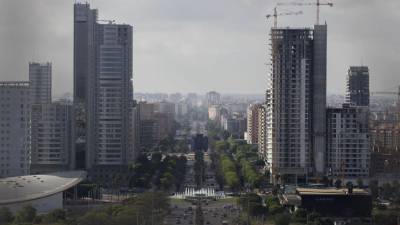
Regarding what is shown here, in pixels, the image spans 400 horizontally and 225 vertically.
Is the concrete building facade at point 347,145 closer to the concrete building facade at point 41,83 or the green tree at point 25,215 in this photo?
the concrete building facade at point 41,83

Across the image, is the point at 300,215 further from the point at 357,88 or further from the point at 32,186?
the point at 357,88

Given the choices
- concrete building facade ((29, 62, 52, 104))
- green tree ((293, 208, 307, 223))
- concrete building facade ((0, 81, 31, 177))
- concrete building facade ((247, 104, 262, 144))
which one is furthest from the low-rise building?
concrete building facade ((247, 104, 262, 144))

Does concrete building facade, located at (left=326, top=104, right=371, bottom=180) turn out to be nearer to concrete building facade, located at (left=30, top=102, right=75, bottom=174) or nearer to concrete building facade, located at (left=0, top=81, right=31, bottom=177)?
concrete building facade, located at (left=30, top=102, right=75, bottom=174)

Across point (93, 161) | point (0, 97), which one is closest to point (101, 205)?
point (0, 97)

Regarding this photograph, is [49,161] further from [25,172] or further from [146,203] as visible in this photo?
[146,203]

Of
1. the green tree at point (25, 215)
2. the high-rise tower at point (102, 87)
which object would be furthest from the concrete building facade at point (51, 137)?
the green tree at point (25, 215)

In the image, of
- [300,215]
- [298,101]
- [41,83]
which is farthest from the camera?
[41,83]

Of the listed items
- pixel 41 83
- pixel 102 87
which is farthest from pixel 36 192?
pixel 41 83
